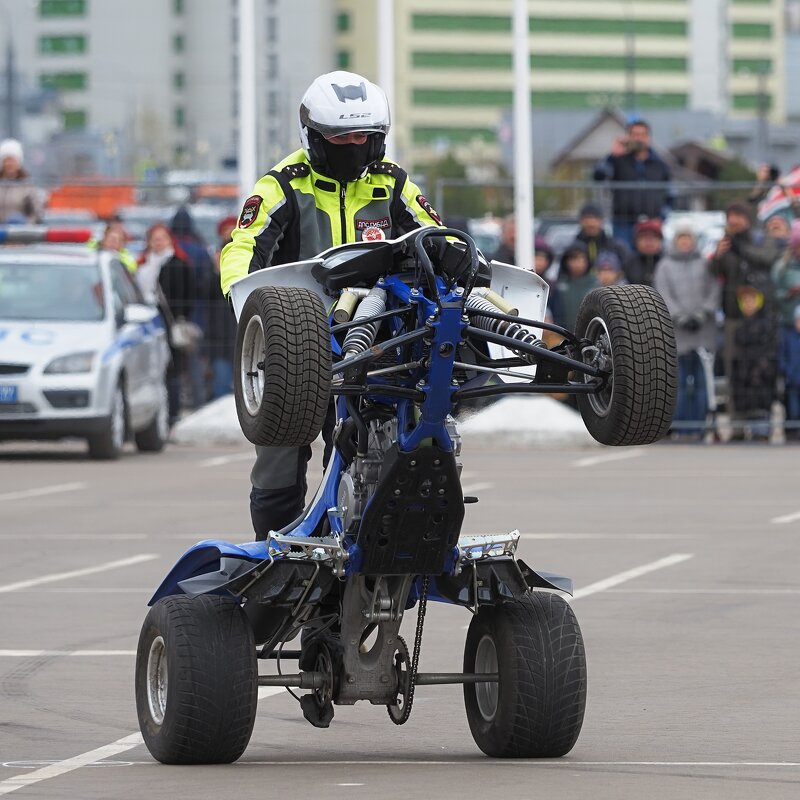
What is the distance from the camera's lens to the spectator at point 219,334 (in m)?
23.3

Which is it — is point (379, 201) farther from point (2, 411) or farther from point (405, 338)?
point (2, 411)

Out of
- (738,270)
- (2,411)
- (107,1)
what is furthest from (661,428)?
(107,1)

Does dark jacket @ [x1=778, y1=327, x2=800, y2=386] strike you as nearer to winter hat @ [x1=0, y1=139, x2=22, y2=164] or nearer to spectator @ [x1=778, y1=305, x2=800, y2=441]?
spectator @ [x1=778, y1=305, x2=800, y2=441]

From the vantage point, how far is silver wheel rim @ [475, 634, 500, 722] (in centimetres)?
711

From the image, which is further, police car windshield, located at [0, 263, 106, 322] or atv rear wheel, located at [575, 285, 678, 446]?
police car windshield, located at [0, 263, 106, 322]

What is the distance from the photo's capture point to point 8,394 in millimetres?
19750

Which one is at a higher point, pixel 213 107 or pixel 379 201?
pixel 213 107

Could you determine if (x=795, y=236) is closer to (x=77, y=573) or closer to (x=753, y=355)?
(x=753, y=355)

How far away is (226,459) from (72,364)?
1.93 m

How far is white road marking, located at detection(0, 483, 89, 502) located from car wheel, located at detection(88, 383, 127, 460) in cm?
187

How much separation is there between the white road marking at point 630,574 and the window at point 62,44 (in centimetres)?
15677

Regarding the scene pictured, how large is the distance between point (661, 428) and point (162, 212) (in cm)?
2976

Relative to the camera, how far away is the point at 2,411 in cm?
1984

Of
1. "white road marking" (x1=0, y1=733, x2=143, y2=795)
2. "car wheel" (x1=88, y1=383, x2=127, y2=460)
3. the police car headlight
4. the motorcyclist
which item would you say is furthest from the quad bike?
"car wheel" (x1=88, y1=383, x2=127, y2=460)
